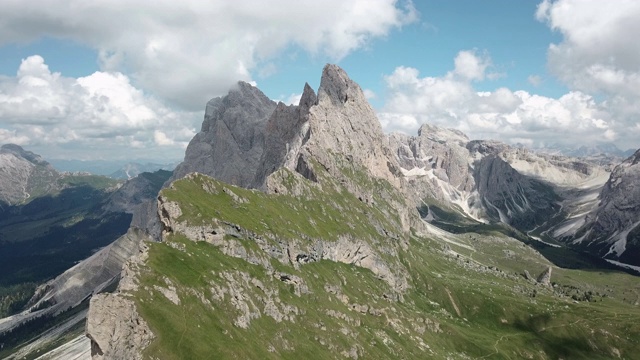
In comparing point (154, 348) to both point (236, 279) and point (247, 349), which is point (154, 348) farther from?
point (236, 279)

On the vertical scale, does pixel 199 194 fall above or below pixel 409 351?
above

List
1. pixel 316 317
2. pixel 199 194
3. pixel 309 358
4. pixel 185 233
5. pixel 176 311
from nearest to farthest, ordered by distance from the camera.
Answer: pixel 176 311, pixel 309 358, pixel 185 233, pixel 316 317, pixel 199 194

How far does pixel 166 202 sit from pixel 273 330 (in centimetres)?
6123

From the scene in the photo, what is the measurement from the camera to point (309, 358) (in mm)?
142500

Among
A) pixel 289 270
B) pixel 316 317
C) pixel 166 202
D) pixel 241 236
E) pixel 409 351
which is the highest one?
pixel 166 202

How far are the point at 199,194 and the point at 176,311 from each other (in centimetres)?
8318

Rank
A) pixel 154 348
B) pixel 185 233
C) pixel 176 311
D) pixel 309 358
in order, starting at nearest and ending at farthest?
pixel 154 348 → pixel 176 311 → pixel 309 358 → pixel 185 233

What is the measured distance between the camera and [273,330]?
145 m

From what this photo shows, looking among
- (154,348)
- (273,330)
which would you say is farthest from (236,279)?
(154,348)

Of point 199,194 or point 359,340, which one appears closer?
point 359,340

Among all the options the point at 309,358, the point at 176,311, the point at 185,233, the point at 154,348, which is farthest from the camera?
the point at 185,233

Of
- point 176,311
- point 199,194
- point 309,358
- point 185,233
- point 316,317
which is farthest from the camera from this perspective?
point 199,194

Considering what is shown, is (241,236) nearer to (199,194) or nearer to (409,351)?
(199,194)

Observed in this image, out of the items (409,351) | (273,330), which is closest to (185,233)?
(273,330)
